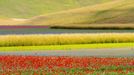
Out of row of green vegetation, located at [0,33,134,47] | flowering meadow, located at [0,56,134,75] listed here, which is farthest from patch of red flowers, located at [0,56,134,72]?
row of green vegetation, located at [0,33,134,47]

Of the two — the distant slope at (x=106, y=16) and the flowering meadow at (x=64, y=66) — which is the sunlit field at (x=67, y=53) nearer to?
the flowering meadow at (x=64, y=66)

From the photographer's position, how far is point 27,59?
2880 cm

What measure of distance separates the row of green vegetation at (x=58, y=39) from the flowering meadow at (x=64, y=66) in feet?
79.7

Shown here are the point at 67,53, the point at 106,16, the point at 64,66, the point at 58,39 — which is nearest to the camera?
the point at 64,66

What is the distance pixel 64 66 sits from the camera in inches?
1004

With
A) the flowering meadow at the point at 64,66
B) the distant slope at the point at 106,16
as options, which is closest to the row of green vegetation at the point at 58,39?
the flowering meadow at the point at 64,66

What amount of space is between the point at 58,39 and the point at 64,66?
29.1m

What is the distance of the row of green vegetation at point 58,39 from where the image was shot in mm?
53625

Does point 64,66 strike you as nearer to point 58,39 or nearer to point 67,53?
point 67,53

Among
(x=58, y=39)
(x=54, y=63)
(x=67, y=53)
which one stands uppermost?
(x=58, y=39)

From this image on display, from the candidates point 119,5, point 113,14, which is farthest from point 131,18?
point 119,5

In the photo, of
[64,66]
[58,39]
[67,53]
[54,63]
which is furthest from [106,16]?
[64,66]

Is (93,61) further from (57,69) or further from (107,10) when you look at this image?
(107,10)

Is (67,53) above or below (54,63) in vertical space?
above
